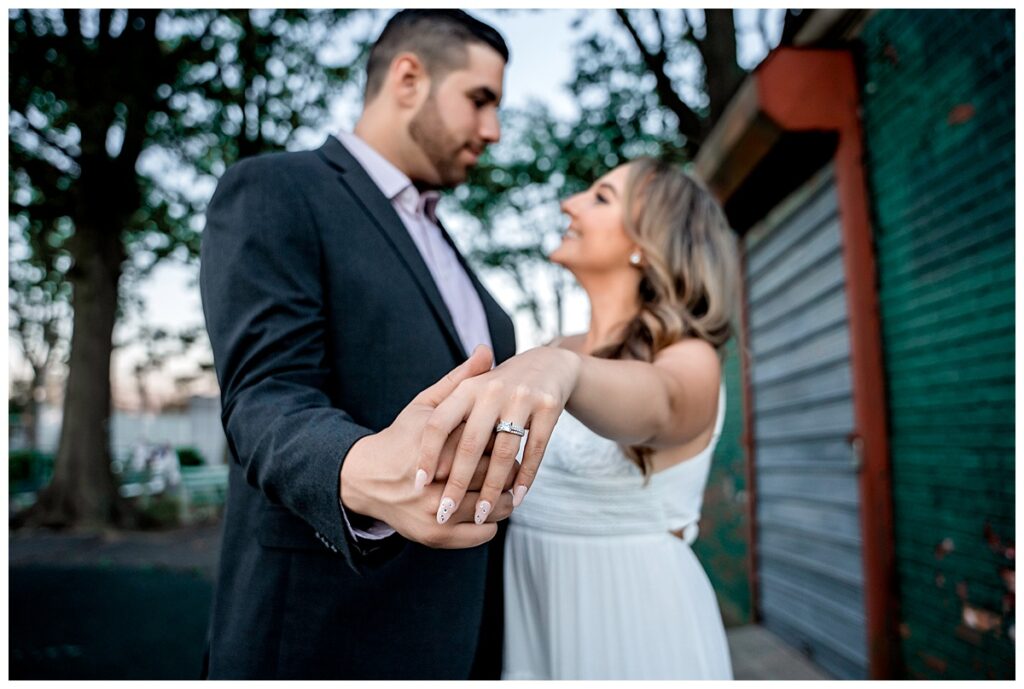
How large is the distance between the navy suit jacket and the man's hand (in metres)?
0.26

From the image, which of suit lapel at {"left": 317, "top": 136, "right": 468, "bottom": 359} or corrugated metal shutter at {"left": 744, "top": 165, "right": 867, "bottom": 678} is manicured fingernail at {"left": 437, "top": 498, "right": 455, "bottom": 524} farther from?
corrugated metal shutter at {"left": 744, "top": 165, "right": 867, "bottom": 678}

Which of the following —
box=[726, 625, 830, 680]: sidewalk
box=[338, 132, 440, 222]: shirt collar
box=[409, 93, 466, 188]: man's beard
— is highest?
box=[409, 93, 466, 188]: man's beard

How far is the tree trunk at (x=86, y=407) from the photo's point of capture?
10.8 metres

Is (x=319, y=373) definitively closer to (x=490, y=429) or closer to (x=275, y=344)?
(x=275, y=344)

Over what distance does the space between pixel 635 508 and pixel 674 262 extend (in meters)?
0.80

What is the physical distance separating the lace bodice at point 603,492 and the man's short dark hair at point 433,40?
1.16m

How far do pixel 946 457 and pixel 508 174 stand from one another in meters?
10.6

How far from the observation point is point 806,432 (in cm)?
471

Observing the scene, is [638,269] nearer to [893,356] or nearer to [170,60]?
[893,356]

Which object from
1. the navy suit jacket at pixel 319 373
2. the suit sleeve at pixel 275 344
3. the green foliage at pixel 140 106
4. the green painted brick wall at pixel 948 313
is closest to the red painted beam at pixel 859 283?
the green painted brick wall at pixel 948 313

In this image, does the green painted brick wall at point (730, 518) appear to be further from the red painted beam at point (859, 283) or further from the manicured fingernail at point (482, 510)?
the manicured fingernail at point (482, 510)

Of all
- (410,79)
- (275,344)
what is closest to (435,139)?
(410,79)

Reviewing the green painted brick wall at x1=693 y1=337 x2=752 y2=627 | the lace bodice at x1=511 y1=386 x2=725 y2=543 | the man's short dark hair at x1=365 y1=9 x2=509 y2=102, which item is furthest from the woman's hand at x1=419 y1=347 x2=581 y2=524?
the green painted brick wall at x1=693 y1=337 x2=752 y2=627

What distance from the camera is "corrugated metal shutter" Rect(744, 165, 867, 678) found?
4.12 m
